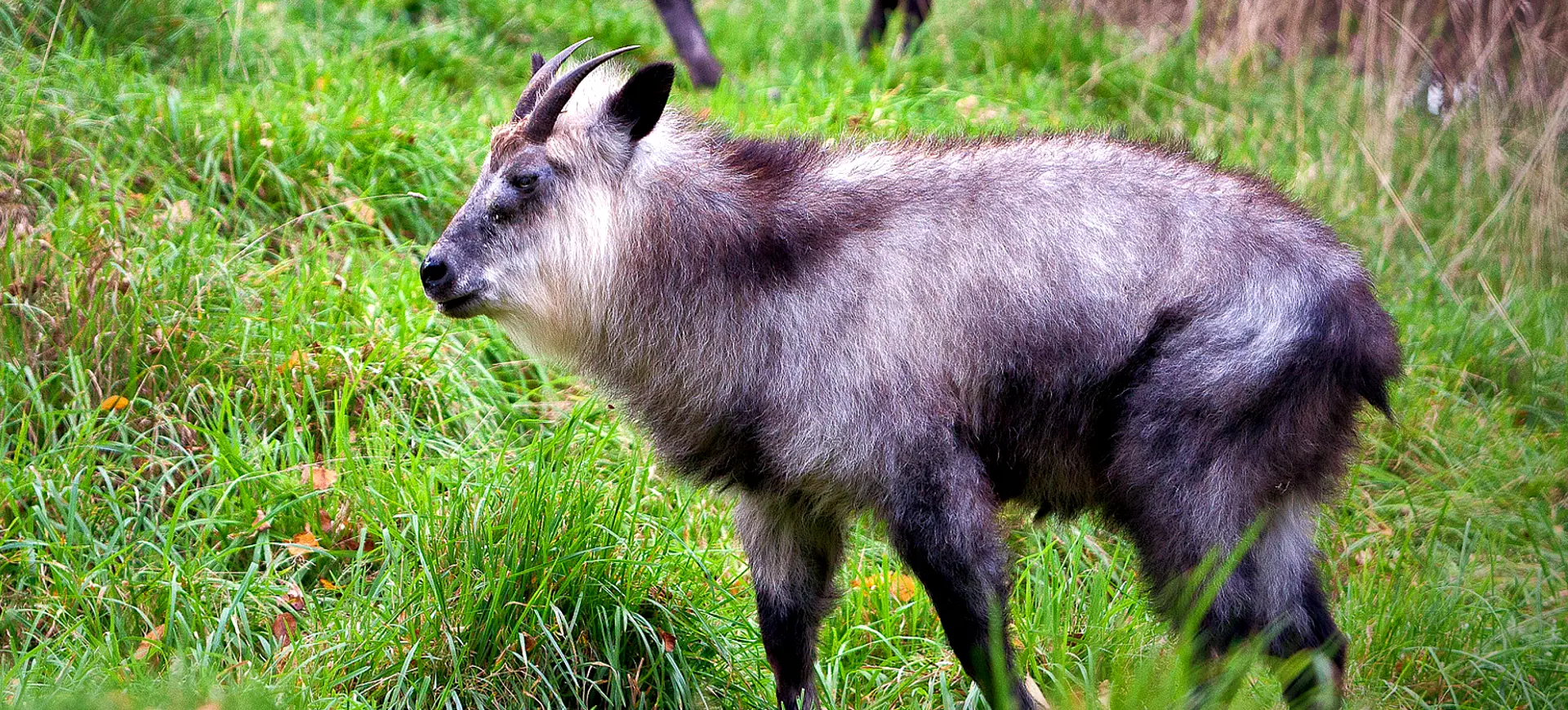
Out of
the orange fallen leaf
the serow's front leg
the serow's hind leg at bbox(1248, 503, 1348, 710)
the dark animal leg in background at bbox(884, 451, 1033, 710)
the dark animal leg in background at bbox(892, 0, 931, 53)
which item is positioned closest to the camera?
the dark animal leg in background at bbox(884, 451, 1033, 710)

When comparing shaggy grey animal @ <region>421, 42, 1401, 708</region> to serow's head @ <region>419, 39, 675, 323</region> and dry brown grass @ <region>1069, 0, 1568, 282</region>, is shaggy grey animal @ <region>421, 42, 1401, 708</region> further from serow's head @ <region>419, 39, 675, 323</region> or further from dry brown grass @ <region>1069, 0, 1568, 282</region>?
dry brown grass @ <region>1069, 0, 1568, 282</region>

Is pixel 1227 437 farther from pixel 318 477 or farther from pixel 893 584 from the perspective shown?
pixel 318 477

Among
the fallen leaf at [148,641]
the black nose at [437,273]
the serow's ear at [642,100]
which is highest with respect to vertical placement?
the serow's ear at [642,100]

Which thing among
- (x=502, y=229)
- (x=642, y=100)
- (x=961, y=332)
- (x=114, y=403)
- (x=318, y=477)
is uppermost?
(x=642, y=100)

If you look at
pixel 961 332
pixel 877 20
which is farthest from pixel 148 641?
pixel 877 20

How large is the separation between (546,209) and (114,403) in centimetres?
165

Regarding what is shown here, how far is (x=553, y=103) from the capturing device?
271 cm

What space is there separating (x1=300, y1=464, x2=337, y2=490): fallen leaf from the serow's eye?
1.21 meters

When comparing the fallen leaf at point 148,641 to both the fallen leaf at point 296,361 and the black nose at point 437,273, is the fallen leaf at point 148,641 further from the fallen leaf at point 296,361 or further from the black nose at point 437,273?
the black nose at point 437,273

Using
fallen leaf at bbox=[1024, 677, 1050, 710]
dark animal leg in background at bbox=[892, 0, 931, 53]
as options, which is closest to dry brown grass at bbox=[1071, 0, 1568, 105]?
dark animal leg in background at bbox=[892, 0, 931, 53]

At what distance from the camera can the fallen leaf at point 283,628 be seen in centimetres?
312

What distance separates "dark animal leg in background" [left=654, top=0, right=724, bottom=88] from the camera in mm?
5723

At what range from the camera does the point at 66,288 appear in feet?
12.0

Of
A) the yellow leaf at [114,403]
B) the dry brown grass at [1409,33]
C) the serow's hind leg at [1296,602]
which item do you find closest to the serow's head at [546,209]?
the yellow leaf at [114,403]
